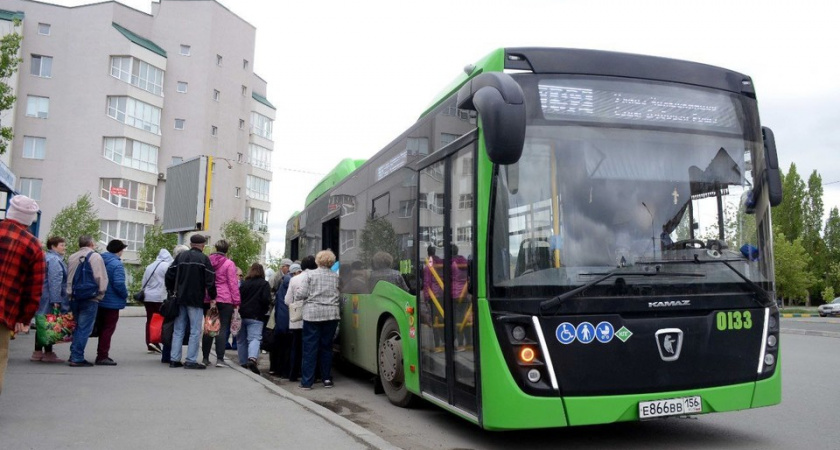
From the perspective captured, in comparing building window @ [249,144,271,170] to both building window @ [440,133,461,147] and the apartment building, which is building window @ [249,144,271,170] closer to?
the apartment building

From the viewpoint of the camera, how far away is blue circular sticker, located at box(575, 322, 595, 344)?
5.42 metres

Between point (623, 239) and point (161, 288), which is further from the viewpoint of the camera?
point (161, 288)

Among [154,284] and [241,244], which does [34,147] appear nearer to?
[241,244]

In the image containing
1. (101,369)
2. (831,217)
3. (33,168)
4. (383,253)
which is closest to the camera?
(383,253)

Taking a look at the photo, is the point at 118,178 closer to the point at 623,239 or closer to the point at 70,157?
the point at 70,157

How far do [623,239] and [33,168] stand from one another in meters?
54.3

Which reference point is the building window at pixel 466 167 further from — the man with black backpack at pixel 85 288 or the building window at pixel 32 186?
the building window at pixel 32 186

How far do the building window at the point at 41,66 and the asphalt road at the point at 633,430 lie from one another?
50797 millimetres

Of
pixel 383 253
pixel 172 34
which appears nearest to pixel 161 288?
pixel 383 253

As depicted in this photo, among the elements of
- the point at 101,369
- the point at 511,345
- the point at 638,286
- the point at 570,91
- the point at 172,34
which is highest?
the point at 172,34

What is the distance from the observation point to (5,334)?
5844mm

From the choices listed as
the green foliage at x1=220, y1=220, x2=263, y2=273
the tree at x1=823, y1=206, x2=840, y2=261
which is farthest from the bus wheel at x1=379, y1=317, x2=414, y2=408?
the tree at x1=823, y1=206, x2=840, y2=261

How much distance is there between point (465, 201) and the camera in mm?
6098

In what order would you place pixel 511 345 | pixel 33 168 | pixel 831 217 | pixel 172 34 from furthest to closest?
pixel 831 217 → pixel 172 34 → pixel 33 168 → pixel 511 345
